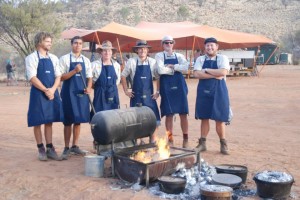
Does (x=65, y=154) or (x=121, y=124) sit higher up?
(x=121, y=124)

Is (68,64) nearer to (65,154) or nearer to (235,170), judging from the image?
(65,154)

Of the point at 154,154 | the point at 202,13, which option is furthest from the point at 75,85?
the point at 202,13

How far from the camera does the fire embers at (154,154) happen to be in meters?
5.49

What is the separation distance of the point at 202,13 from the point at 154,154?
2167 inches

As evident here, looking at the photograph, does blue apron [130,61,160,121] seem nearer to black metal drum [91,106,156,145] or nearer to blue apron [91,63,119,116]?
blue apron [91,63,119,116]

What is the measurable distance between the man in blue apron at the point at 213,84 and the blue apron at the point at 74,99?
1750 mm

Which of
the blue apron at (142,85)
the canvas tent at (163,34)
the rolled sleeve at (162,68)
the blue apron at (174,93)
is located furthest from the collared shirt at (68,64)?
the canvas tent at (163,34)

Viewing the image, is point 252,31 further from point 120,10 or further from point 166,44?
point 166,44

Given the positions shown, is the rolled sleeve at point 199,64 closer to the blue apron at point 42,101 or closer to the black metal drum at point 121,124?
the black metal drum at point 121,124

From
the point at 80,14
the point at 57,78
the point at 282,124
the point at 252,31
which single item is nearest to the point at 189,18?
the point at 252,31

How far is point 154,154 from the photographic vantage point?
570 centimetres

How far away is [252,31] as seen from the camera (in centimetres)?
5309

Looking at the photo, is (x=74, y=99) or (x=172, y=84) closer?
(x=74, y=99)

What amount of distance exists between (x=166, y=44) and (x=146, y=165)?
240 cm
